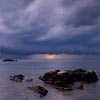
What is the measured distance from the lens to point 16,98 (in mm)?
74938

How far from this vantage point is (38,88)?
3319 inches

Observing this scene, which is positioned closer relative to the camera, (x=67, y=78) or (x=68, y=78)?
(x=67, y=78)

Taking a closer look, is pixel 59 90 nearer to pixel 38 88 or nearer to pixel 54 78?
pixel 38 88

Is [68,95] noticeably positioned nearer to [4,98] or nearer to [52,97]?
[52,97]

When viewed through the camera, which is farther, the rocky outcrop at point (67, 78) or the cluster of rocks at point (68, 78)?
the rocky outcrop at point (67, 78)

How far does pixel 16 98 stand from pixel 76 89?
25.3m

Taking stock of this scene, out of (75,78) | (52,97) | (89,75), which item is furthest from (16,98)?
(89,75)

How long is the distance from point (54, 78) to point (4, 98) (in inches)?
1583

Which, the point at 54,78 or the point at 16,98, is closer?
the point at 16,98

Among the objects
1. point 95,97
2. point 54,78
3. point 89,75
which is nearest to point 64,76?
point 54,78

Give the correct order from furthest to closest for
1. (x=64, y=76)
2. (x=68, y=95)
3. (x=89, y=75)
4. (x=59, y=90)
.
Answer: (x=89, y=75)
(x=64, y=76)
(x=59, y=90)
(x=68, y=95)

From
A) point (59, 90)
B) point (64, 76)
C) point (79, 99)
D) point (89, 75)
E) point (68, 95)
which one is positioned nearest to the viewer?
point (79, 99)

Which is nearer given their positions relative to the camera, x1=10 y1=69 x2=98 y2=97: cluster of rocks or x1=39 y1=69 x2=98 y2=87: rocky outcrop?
x1=10 y1=69 x2=98 y2=97: cluster of rocks

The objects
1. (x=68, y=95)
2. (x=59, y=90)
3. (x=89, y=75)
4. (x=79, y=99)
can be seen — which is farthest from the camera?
(x=89, y=75)
